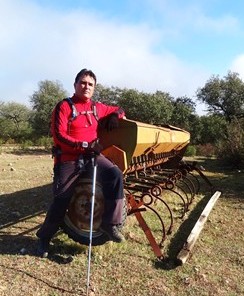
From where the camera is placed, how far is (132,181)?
6789 mm

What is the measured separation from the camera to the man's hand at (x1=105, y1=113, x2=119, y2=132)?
5305 millimetres

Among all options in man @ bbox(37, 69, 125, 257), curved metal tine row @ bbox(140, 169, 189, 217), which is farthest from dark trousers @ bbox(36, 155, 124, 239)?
curved metal tine row @ bbox(140, 169, 189, 217)

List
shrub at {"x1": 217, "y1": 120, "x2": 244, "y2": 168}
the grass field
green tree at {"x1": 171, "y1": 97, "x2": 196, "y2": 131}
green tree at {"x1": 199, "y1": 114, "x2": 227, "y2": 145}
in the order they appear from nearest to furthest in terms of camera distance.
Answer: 1. the grass field
2. shrub at {"x1": 217, "y1": 120, "x2": 244, "y2": 168}
3. green tree at {"x1": 199, "y1": 114, "x2": 227, "y2": 145}
4. green tree at {"x1": 171, "y1": 97, "x2": 196, "y2": 131}

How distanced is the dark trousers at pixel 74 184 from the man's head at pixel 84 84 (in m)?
0.77

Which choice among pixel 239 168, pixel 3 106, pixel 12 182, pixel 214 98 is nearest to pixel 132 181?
pixel 12 182

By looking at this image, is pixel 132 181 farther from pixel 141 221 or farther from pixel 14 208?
pixel 14 208

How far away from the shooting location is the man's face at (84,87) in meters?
4.93

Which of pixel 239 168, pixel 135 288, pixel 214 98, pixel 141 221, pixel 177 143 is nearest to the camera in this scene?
pixel 135 288

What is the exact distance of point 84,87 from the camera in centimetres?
494

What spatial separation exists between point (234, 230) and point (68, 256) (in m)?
3.08

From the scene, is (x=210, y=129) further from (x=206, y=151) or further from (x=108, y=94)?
(x=108, y=94)

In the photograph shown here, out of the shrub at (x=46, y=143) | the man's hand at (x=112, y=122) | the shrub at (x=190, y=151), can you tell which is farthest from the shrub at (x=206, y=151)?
the man's hand at (x=112, y=122)

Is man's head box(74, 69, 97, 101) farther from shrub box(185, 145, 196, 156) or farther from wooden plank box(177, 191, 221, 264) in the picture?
shrub box(185, 145, 196, 156)

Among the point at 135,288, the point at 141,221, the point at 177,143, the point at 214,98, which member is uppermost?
the point at 214,98
